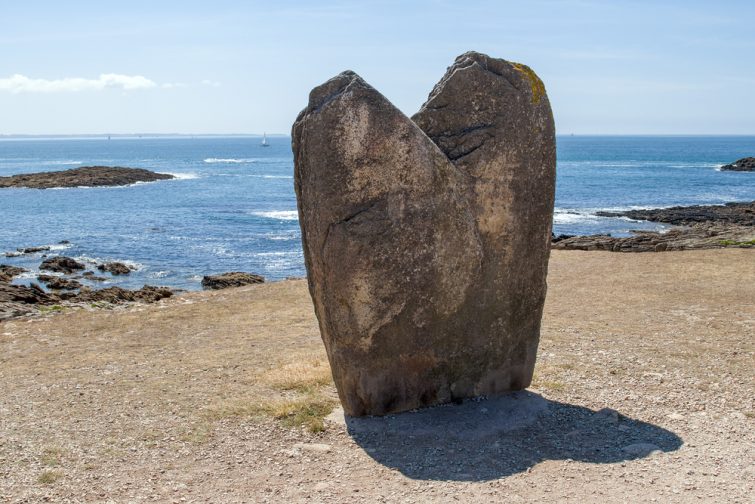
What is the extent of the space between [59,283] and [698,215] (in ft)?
117

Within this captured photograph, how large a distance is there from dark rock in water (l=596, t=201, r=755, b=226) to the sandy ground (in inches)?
1182

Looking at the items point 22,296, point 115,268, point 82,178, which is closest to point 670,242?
point 22,296

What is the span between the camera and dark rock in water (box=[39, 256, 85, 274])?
33219mm

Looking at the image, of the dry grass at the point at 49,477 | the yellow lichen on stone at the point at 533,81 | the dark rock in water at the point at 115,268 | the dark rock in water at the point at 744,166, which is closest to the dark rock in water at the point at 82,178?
the dark rock in water at the point at 115,268

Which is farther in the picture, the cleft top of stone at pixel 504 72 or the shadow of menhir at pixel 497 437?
the cleft top of stone at pixel 504 72

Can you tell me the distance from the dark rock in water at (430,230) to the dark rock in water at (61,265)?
26.0 meters

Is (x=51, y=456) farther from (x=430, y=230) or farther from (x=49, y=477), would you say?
(x=430, y=230)

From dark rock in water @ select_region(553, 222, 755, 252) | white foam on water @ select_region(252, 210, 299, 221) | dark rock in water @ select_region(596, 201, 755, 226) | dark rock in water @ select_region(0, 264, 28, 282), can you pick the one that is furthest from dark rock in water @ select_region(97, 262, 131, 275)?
dark rock in water @ select_region(596, 201, 755, 226)

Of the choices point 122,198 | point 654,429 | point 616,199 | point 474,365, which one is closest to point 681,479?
point 654,429

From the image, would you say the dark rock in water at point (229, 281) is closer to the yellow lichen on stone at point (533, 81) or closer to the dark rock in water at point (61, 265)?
the dark rock in water at point (61, 265)

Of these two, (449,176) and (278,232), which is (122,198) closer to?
(278,232)

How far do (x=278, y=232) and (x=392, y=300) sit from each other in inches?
1478

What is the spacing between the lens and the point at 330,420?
10375 millimetres

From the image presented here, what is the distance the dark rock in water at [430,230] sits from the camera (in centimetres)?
951
